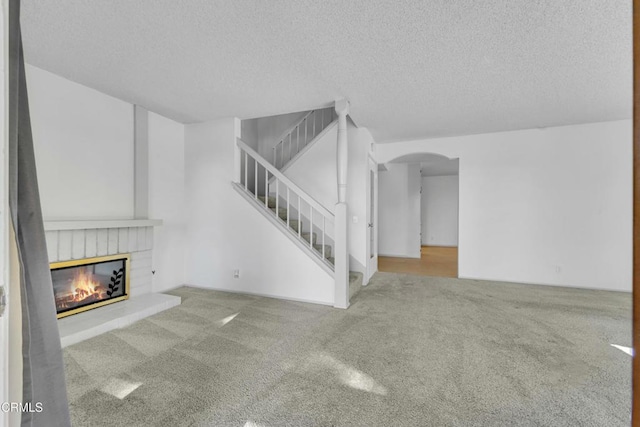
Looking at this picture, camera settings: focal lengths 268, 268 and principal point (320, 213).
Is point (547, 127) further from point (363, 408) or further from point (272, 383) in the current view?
point (272, 383)

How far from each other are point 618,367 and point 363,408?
214 cm

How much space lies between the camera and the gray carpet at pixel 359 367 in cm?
163

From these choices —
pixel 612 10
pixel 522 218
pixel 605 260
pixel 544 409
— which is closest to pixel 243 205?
pixel 544 409

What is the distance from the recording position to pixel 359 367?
212 cm

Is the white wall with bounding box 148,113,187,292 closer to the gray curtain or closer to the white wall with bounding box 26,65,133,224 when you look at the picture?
the white wall with bounding box 26,65,133,224

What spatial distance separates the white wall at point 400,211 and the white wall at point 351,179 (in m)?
3.07

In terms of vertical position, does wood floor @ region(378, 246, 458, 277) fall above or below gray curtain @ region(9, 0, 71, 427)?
below

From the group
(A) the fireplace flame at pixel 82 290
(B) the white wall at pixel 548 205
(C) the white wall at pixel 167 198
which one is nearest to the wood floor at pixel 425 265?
(B) the white wall at pixel 548 205

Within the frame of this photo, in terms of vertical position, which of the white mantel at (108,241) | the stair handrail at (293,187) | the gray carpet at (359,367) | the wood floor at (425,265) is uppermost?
the stair handrail at (293,187)

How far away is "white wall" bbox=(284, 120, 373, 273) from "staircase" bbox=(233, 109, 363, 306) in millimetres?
208

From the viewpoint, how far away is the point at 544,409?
5.49 feet

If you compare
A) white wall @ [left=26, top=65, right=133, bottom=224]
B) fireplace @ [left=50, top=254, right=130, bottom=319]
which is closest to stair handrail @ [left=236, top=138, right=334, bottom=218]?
white wall @ [left=26, top=65, right=133, bottom=224]

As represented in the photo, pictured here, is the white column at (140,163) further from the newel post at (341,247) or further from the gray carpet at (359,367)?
the newel post at (341,247)

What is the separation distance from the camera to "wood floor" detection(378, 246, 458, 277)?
5.59 meters
